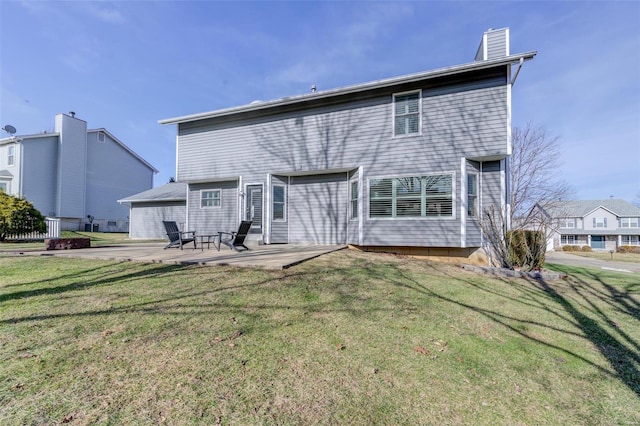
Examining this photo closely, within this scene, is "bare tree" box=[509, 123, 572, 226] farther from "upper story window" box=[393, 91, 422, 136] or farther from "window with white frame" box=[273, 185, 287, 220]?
"window with white frame" box=[273, 185, 287, 220]

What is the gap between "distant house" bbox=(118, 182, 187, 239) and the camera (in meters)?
18.0

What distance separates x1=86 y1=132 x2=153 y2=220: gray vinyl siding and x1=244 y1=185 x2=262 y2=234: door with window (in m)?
21.7

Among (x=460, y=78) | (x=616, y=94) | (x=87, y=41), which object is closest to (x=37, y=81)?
(x=87, y=41)

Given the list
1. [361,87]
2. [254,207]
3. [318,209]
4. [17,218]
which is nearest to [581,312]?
[318,209]

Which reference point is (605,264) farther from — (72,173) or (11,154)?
(11,154)

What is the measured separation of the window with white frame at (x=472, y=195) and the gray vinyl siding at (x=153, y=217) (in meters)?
15.9

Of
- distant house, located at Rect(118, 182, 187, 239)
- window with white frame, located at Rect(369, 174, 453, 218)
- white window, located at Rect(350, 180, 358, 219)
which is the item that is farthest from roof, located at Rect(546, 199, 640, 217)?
distant house, located at Rect(118, 182, 187, 239)

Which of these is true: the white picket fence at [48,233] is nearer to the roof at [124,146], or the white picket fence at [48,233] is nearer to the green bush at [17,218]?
the green bush at [17,218]

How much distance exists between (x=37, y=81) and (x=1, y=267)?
1498 centimetres

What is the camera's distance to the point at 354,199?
1045 centimetres

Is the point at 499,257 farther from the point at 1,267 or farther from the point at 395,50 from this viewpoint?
the point at 395,50

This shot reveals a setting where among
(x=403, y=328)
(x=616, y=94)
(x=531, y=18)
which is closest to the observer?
(x=403, y=328)

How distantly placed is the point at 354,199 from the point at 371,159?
1.58 meters

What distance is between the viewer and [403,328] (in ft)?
11.6
